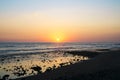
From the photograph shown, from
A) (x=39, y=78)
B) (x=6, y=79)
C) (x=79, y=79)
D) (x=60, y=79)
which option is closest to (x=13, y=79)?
(x=6, y=79)

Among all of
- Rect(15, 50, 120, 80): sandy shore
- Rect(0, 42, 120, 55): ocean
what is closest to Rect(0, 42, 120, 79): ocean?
Result: Rect(15, 50, 120, 80): sandy shore

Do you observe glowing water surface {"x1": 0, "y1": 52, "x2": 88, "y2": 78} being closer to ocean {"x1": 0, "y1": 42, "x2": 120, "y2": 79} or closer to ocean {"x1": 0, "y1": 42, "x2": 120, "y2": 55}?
ocean {"x1": 0, "y1": 42, "x2": 120, "y2": 79}

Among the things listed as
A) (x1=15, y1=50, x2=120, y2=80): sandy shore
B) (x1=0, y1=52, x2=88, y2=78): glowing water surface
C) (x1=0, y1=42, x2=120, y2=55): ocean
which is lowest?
(x1=0, y1=52, x2=88, y2=78): glowing water surface

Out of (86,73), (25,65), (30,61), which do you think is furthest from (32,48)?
(86,73)

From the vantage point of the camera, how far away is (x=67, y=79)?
1454cm

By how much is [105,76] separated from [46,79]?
448 centimetres

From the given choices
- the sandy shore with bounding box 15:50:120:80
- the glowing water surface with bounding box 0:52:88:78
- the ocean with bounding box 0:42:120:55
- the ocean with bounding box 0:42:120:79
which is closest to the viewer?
the sandy shore with bounding box 15:50:120:80

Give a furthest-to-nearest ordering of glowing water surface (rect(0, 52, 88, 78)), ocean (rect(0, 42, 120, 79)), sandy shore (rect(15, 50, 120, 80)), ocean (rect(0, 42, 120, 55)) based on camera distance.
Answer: ocean (rect(0, 42, 120, 55)) → ocean (rect(0, 42, 120, 79)) → glowing water surface (rect(0, 52, 88, 78)) → sandy shore (rect(15, 50, 120, 80))

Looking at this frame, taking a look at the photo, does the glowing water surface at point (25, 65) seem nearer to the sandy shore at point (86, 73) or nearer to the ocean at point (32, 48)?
the sandy shore at point (86, 73)

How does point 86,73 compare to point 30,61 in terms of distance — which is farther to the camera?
point 30,61

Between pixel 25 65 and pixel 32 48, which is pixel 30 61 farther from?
pixel 32 48

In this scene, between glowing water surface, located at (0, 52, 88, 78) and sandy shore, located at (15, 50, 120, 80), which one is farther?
glowing water surface, located at (0, 52, 88, 78)

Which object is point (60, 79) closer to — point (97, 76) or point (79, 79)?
point (79, 79)

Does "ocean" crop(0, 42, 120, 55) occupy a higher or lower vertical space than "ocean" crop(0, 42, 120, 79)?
higher
